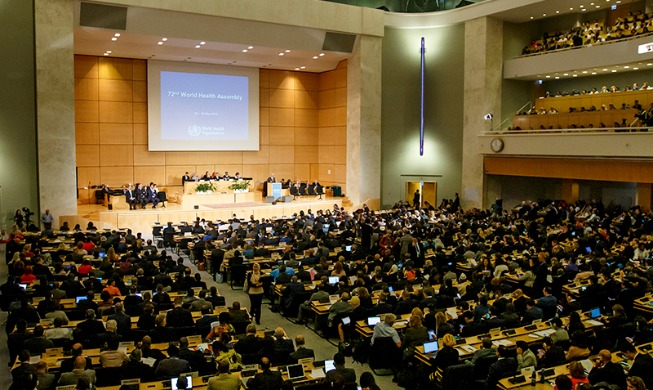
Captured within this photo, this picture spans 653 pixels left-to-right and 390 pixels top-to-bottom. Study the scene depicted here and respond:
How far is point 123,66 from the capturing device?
31.2 metres

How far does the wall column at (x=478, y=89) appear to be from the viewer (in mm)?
29781

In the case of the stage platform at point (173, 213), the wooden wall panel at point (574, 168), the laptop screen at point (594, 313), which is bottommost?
the laptop screen at point (594, 313)

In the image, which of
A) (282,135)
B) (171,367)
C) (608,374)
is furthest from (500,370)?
(282,135)

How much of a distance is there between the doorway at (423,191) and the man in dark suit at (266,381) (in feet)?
85.2

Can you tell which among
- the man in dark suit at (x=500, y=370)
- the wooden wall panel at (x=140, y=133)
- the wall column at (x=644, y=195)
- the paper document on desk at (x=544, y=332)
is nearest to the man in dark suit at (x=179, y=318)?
the man in dark suit at (x=500, y=370)

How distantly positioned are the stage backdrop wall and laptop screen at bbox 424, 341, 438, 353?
80.4ft

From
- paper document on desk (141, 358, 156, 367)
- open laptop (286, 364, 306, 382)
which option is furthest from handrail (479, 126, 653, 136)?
paper document on desk (141, 358, 156, 367)

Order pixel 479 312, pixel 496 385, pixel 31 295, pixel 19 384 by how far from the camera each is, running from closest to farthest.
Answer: pixel 19 384 < pixel 496 385 < pixel 479 312 < pixel 31 295

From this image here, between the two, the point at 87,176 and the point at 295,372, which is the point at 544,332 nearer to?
the point at 295,372

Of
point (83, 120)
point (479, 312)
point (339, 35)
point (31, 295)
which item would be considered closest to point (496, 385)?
point (479, 312)

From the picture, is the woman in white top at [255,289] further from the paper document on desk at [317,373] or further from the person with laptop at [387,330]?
the paper document on desk at [317,373]

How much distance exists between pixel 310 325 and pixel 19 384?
699 centimetres

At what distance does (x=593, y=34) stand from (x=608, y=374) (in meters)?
24.4

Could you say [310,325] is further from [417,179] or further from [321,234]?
[417,179]
